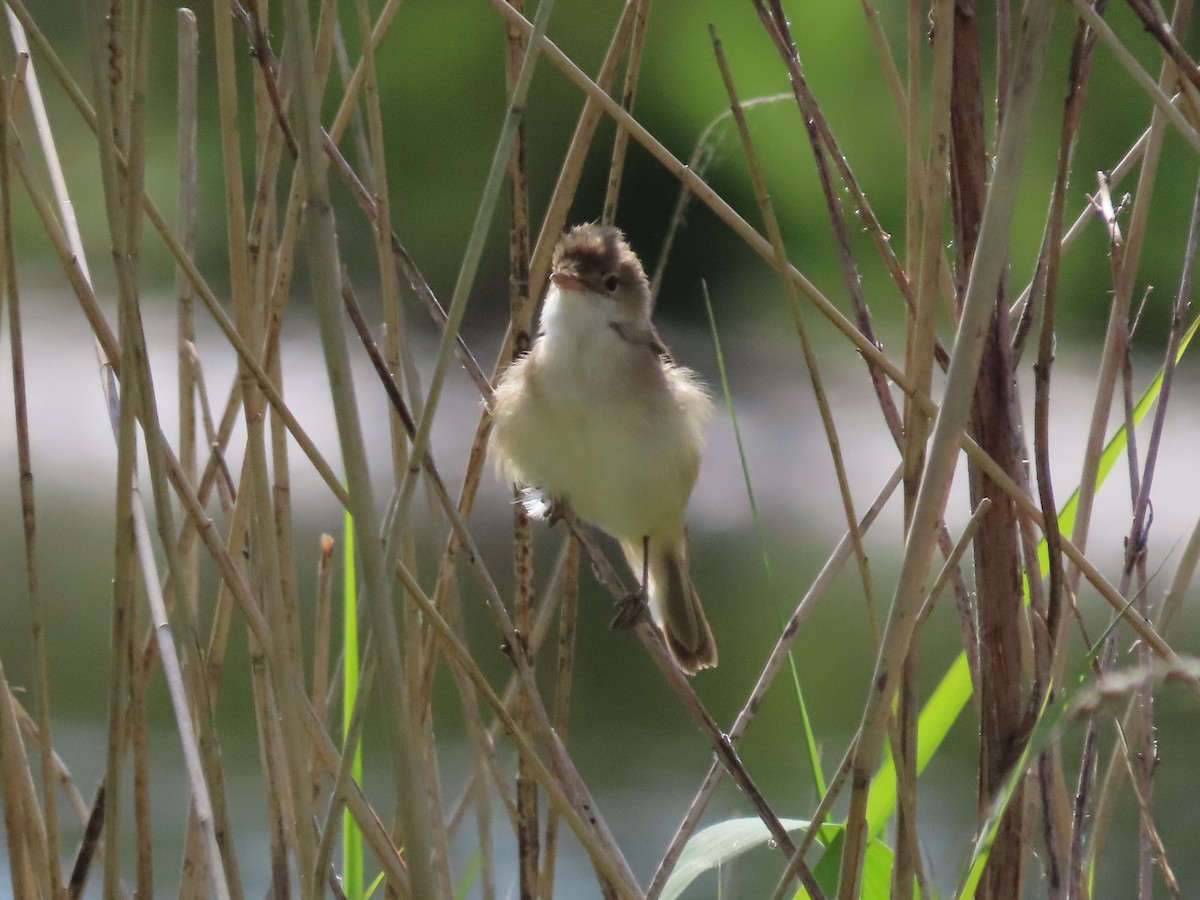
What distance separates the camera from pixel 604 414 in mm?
2980

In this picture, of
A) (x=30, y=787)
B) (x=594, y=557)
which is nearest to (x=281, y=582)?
(x=30, y=787)

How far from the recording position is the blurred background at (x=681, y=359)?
6.25 meters

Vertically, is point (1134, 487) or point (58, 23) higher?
point (58, 23)

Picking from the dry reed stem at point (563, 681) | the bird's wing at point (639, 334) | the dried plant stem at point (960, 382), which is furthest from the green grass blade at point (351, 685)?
the bird's wing at point (639, 334)

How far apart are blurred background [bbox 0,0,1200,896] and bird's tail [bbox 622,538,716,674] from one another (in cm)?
199

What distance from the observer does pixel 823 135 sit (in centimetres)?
189

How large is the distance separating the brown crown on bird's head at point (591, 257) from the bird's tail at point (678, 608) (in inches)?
26.2

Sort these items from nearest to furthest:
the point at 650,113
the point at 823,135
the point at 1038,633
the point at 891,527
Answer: the point at 1038,633 → the point at 823,135 → the point at 891,527 → the point at 650,113

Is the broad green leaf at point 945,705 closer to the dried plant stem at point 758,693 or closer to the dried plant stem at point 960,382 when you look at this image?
the dried plant stem at point 758,693

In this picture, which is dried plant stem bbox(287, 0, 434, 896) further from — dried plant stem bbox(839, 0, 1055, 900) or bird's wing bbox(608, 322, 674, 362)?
bird's wing bbox(608, 322, 674, 362)

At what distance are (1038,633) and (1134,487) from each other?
0.39 metres

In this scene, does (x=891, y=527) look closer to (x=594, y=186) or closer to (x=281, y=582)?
(x=594, y=186)

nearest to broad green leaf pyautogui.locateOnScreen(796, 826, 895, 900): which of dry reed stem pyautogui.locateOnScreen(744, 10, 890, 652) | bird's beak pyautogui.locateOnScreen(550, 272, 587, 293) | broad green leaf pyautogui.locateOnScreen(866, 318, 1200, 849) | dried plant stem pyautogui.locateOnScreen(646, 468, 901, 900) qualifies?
broad green leaf pyautogui.locateOnScreen(866, 318, 1200, 849)

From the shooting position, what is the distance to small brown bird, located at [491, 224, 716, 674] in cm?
296
